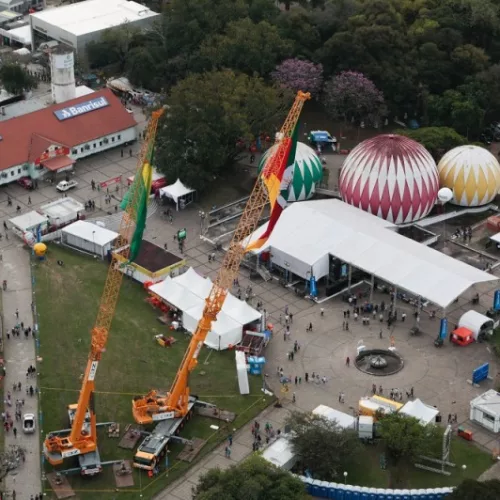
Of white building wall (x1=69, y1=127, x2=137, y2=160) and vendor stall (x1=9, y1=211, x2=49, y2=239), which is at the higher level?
vendor stall (x1=9, y1=211, x2=49, y2=239)

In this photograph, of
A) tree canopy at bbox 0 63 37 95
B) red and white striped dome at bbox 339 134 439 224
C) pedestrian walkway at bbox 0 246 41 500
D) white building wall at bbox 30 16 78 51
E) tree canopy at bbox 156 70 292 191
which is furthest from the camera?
white building wall at bbox 30 16 78 51

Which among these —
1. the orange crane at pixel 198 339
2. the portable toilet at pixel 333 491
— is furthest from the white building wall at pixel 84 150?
the portable toilet at pixel 333 491

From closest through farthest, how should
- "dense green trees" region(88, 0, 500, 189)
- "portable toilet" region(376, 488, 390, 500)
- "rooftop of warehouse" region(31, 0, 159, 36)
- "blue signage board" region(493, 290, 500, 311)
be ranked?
"portable toilet" region(376, 488, 390, 500) < "blue signage board" region(493, 290, 500, 311) < "dense green trees" region(88, 0, 500, 189) < "rooftop of warehouse" region(31, 0, 159, 36)

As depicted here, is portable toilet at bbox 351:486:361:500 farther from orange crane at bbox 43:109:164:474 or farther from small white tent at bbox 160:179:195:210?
small white tent at bbox 160:179:195:210

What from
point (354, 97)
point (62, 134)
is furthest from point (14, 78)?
point (354, 97)

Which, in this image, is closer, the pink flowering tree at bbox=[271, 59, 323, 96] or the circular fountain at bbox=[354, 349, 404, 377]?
the circular fountain at bbox=[354, 349, 404, 377]

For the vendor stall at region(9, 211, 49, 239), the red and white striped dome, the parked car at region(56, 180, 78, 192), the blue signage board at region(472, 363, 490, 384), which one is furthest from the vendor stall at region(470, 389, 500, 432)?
the parked car at region(56, 180, 78, 192)

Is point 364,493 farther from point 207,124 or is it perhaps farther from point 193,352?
point 207,124
